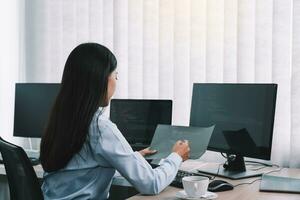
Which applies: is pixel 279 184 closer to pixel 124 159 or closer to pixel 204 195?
pixel 204 195

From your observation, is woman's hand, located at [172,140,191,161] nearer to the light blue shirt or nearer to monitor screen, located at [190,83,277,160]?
the light blue shirt

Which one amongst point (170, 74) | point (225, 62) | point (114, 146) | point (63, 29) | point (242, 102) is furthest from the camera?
point (63, 29)

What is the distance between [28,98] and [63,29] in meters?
0.65

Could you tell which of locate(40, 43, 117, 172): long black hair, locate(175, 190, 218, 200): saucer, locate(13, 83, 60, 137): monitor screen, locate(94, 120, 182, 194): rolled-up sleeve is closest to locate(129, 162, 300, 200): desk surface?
locate(175, 190, 218, 200): saucer

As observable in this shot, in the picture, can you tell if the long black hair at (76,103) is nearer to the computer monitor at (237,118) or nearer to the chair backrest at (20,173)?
the chair backrest at (20,173)

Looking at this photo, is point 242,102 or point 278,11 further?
point 278,11

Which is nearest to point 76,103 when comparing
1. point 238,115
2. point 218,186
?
point 218,186

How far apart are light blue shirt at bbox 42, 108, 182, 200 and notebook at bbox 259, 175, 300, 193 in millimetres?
443

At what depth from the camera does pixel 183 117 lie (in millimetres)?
2729

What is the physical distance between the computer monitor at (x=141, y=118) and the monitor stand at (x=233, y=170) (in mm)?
376

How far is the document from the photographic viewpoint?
5.89ft

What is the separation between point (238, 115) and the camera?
6.69 feet

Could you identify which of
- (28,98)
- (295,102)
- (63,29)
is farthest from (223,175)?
(63,29)

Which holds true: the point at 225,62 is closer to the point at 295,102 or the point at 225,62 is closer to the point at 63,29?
the point at 295,102
